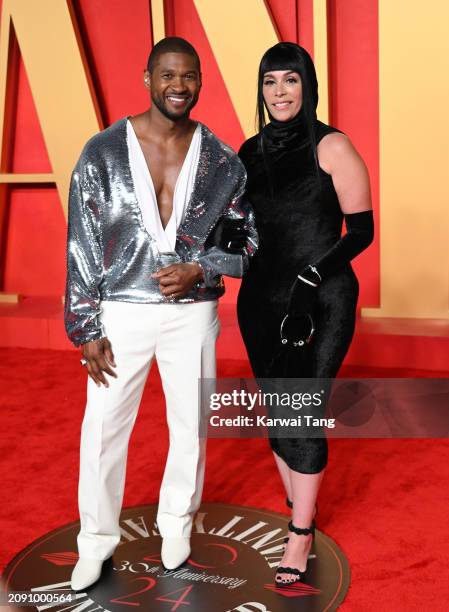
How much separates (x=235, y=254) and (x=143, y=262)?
0.28 meters

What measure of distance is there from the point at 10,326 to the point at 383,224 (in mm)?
2580

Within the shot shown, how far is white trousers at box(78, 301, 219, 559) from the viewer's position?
7.84 feet

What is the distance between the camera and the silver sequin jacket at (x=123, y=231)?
7.55 feet

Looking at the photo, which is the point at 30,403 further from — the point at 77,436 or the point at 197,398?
the point at 197,398

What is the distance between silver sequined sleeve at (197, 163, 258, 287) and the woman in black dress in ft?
0.10

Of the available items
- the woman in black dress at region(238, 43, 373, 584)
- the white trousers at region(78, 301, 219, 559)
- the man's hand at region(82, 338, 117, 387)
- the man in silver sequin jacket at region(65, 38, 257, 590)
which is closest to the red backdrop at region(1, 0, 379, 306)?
the woman in black dress at region(238, 43, 373, 584)

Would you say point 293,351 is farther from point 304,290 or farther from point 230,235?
point 230,235

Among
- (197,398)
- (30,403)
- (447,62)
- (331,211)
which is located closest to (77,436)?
(30,403)

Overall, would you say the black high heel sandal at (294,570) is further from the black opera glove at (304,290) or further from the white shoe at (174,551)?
the black opera glove at (304,290)

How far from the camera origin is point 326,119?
4914 mm

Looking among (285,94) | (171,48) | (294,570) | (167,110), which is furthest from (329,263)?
(294,570)

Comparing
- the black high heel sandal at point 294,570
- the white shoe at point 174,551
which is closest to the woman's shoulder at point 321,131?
the black high heel sandal at point 294,570

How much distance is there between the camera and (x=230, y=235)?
8.00ft

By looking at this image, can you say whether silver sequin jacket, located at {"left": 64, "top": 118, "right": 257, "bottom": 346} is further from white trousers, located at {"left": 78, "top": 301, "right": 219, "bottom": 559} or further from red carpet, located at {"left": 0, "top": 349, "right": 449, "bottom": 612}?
red carpet, located at {"left": 0, "top": 349, "right": 449, "bottom": 612}
